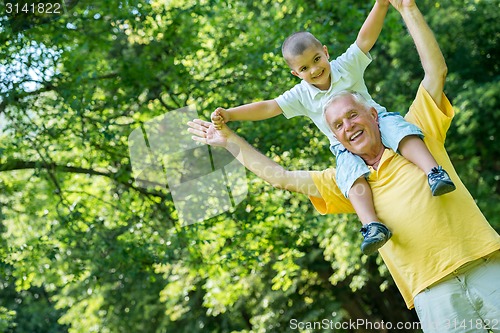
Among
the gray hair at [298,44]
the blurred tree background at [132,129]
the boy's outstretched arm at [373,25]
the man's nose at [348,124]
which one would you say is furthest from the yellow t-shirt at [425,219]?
the blurred tree background at [132,129]

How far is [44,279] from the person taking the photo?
8.17 meters

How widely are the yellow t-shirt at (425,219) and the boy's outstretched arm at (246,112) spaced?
62 cm

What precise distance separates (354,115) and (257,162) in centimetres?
44

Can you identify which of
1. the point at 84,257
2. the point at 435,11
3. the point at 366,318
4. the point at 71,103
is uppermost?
the point at 435,11

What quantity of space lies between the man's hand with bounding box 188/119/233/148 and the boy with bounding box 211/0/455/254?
0.12 feet

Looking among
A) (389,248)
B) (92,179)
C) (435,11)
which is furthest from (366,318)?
(389,248)

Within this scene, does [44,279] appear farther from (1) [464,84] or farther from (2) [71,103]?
(1) [464,84]

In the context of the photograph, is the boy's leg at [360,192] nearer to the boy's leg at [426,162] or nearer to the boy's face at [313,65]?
the boy's leg at [426,162]

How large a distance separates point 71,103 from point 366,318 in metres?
8.29

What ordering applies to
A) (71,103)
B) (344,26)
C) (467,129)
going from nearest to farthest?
1. (71,103)
2. (344,26)
3. (467,129)

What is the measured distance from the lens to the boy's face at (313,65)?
119 inches

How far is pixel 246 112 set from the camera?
9.89ft
